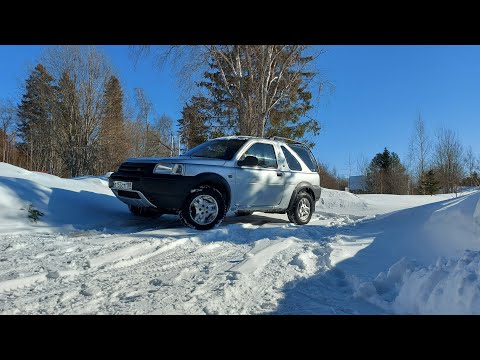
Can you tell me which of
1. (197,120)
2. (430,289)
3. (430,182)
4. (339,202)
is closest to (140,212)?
(430,289)

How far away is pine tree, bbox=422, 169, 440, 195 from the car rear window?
31.2 metres

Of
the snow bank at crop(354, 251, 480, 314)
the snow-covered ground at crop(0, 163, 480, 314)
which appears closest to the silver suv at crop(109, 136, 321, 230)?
the snow-covered ground at crop(0, 163, 480, 314)

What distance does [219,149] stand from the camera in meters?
6.65

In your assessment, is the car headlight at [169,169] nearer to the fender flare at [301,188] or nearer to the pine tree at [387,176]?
the fender flare at [301,188]

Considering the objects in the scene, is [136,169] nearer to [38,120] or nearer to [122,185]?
[122,185]

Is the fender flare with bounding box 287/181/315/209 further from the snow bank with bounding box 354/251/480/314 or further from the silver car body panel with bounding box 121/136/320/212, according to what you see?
the snow bank with bounding box 354/251/480/314

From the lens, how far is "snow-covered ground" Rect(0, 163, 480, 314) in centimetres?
250

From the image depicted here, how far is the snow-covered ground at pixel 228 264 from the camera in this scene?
2.50 meters

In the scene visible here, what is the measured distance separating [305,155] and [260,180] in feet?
7.03
